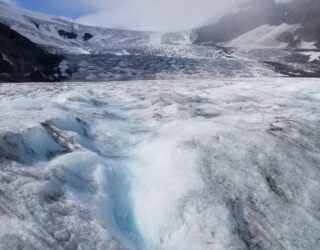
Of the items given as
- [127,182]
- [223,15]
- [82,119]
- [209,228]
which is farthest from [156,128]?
[223,15]

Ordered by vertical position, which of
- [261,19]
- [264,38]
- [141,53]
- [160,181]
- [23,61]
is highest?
[160,181]

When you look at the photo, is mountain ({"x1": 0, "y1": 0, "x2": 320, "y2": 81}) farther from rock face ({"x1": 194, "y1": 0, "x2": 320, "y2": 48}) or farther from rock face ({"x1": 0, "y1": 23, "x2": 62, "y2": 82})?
rock face ({"x1": 194, "y1": 0, "x2": 320, "y2": 48})

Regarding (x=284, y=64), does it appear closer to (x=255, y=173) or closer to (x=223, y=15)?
(x=255, y=173)

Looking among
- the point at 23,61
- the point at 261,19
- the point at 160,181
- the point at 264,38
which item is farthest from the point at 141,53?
the point at 160,181

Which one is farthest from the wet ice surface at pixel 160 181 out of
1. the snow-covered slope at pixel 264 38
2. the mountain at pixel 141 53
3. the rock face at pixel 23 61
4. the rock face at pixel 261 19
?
the rock face at pixel 261 19

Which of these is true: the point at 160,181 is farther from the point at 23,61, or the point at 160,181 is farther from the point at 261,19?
the point at 261,19

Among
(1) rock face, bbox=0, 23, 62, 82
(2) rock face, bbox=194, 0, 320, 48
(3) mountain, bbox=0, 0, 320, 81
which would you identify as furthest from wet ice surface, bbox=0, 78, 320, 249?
(2) rock face, bbox=194, 0, 320, 48
